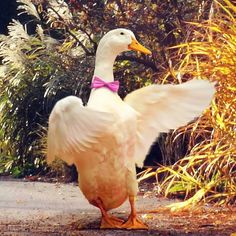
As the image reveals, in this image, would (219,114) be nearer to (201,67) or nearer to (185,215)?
(201,67)

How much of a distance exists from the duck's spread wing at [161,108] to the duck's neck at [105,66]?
21 centimetres

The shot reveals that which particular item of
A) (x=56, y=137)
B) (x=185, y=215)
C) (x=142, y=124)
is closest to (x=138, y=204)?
(x=185, y=215)

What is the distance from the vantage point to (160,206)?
696 centimetres

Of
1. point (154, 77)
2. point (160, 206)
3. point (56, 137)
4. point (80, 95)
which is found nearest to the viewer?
point (56, 137)

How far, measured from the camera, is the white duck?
4.67 m

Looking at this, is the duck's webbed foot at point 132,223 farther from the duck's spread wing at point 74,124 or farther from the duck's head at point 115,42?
the duck's head at point 115,42

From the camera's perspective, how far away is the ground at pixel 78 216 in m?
5.12

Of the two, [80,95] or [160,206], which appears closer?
[160,206]

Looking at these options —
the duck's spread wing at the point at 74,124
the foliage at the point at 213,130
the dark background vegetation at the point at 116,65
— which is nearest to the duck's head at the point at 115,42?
the duck's spread wing at the point at 74,124

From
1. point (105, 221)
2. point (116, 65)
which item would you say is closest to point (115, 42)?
point (105, 221)

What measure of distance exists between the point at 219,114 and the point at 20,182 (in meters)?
3.57

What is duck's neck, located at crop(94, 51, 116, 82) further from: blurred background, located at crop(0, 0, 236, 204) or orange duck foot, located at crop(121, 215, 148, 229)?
blurred background, located at crop(0, 0, 236, 204)

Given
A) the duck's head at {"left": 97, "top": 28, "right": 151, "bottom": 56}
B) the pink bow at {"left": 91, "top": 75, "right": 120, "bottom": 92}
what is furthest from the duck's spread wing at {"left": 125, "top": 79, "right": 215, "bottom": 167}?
the duck's head at {"left": 97, "top": 28, "right": 151, "bottom": 56}

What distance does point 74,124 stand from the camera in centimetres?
464
